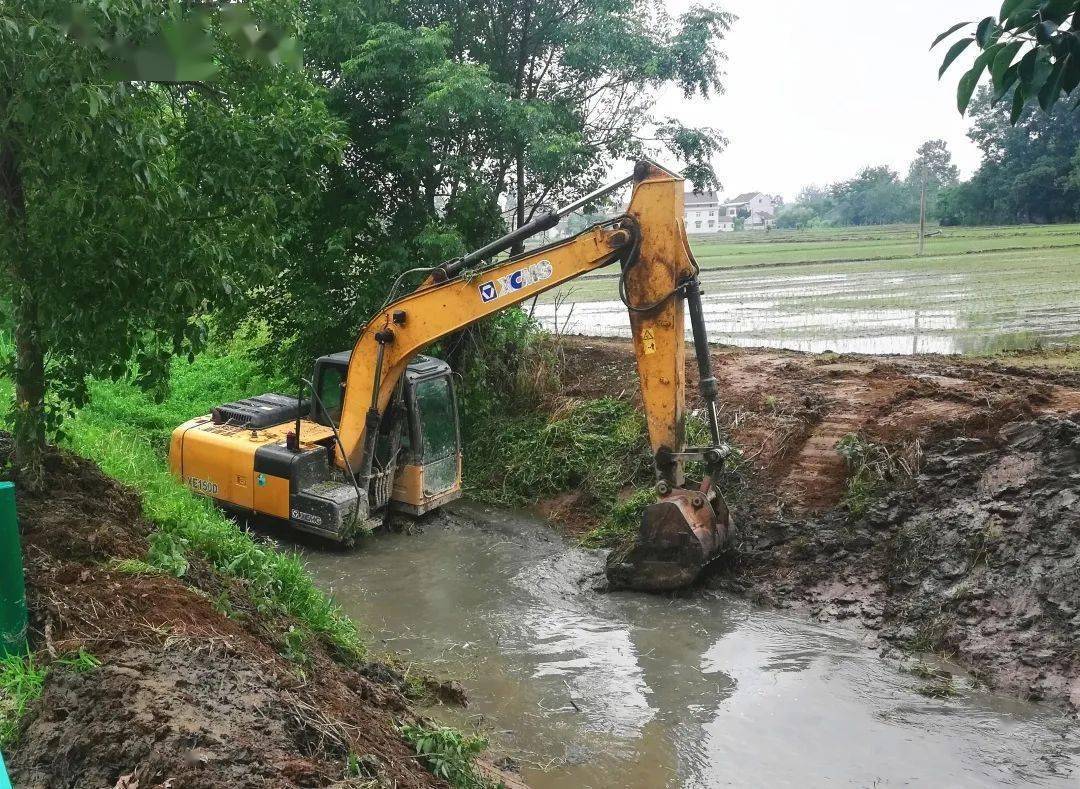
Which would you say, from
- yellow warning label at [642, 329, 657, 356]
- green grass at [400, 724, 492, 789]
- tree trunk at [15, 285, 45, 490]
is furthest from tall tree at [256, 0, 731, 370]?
green grass at [400, 724, 492, 789]

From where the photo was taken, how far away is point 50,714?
3.46m

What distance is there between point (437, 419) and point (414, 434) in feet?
1.29

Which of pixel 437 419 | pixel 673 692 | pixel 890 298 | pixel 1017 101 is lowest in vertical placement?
pixel 673 692

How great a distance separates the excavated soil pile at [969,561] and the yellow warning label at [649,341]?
2.23 metres

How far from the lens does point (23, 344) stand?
17.2 feet

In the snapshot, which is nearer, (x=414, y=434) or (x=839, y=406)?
(x=414, y=434)

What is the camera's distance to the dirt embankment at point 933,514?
21.6 feet

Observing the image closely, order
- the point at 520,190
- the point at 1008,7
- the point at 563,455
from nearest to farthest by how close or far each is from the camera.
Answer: the point at 1008,7 < the point at 563,455 < the point at 520,190

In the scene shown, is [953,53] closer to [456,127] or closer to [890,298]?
[456,127]

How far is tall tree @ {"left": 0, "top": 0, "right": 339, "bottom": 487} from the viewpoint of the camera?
386 centimetres

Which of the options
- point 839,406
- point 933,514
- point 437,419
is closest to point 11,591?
point 437,419

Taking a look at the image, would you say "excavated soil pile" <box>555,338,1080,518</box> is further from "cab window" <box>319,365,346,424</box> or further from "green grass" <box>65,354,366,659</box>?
"green grass" <box>65,354,366,659</box>

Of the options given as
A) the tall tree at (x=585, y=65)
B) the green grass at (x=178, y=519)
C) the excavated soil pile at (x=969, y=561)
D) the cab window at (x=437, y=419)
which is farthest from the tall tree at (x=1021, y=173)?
the green grass at (x=178, y=519)

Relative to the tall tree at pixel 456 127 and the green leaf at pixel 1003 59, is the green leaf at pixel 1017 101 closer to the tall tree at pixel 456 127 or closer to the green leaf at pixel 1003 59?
the green leaf at pixel 1003 59
